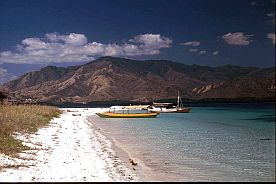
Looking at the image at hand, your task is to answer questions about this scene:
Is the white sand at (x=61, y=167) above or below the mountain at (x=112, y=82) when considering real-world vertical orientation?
below

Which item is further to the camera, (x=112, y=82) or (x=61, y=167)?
(x=112, y=82)

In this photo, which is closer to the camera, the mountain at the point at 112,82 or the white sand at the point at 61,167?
the white sand at the point at 61,167

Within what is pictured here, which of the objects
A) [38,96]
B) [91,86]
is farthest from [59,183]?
[91,86]

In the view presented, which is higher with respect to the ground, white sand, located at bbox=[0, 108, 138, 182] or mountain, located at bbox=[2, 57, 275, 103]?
mountain, located at bbox=[2, 57, 275, 103]

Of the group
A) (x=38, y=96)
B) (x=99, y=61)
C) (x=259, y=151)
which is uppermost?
(x=99, y=61)

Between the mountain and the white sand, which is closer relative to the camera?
the white sand

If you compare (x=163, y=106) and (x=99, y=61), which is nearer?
(x=99, y=61)

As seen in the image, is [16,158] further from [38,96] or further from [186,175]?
[38,96]

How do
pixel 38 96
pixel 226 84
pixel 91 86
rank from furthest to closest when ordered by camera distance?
1. pixel 91 86
2. pixel 38 96
3. pixel 226 84

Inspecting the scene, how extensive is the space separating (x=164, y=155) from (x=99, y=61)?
18665mm

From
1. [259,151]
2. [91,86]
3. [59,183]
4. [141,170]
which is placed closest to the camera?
[59,183]

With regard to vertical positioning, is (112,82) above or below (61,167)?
above

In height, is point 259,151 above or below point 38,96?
below

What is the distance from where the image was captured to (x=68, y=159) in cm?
794
